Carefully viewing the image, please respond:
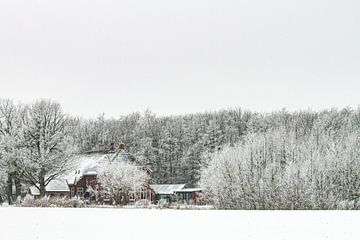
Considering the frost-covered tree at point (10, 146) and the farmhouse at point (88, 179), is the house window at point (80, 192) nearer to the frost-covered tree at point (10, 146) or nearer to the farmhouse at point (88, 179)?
the farmhouse at point (88, 179)

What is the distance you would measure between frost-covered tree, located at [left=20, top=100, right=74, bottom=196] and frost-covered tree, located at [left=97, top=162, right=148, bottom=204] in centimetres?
498

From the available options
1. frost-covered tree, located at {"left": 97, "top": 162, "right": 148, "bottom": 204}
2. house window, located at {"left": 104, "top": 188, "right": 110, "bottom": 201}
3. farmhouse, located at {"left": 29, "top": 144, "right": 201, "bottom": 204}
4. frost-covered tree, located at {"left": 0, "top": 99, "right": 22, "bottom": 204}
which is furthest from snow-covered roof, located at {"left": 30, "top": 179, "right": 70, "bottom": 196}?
house window, located at {"left": 104, "top": 188, "right": 110, "bottom": 201}

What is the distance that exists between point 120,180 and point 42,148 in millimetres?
10591

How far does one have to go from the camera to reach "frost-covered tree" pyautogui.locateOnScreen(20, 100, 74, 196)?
56.9 metres

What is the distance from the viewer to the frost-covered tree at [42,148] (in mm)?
56938

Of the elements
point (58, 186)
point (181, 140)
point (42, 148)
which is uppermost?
point (181, 140)

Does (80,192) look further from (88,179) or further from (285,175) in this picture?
(285,175)

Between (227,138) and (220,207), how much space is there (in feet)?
181

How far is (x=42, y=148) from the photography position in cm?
5788

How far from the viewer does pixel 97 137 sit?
10488cm

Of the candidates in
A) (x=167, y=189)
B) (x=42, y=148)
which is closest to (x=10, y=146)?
(x=42, y=148)

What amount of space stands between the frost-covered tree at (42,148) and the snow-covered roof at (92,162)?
596cm

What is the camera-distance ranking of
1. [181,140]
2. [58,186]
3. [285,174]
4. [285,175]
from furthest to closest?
[181,140]
[58,186]
[285,174]
[285,175]

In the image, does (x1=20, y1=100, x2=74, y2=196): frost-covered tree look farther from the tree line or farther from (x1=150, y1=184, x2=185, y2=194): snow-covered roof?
(x1=150, y1=184, x2=185, y2=194): snow-covered roof
